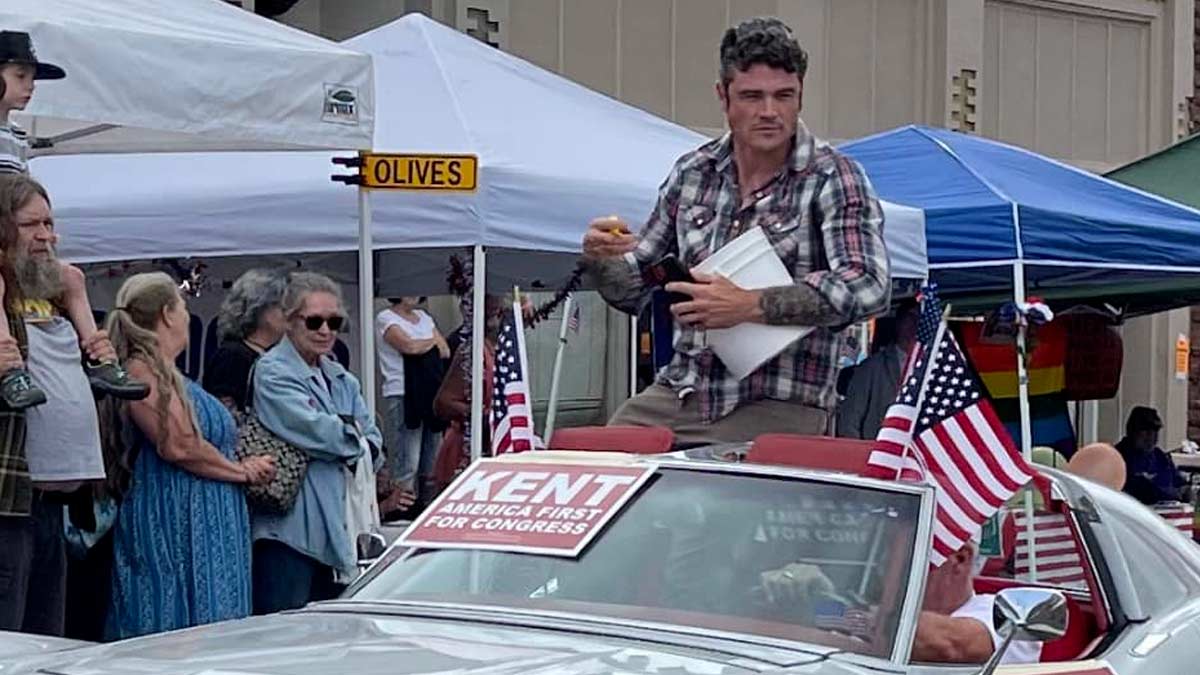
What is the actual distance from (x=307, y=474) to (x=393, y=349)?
5.03 meters

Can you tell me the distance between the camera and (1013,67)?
791 inches

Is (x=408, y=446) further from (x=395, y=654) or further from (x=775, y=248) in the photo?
(x=395, y=654)

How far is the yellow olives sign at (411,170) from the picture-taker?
25.7 feet

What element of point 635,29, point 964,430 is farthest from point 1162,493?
point 964,430

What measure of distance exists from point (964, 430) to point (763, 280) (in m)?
0.75

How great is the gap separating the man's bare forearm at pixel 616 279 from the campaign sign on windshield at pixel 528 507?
3.18 ft

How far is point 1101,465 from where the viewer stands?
915 centimetres

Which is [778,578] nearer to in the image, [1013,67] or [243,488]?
[243,488]

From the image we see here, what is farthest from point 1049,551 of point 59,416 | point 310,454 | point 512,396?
point 59,416

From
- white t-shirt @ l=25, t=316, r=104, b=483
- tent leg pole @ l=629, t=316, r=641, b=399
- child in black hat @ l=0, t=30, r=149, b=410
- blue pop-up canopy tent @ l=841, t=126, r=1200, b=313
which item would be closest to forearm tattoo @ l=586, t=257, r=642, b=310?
child in black hat @ l=0, t=30, r=149, b=410

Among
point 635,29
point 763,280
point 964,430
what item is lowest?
point 964,430

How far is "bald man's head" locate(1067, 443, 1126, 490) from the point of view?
9031 mm

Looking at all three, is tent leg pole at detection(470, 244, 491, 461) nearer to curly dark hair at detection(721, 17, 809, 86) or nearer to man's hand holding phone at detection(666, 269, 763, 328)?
curly dark hair at detection(721, 17, 809, 86)

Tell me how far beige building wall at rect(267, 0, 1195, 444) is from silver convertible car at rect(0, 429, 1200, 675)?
1086 centimetres
